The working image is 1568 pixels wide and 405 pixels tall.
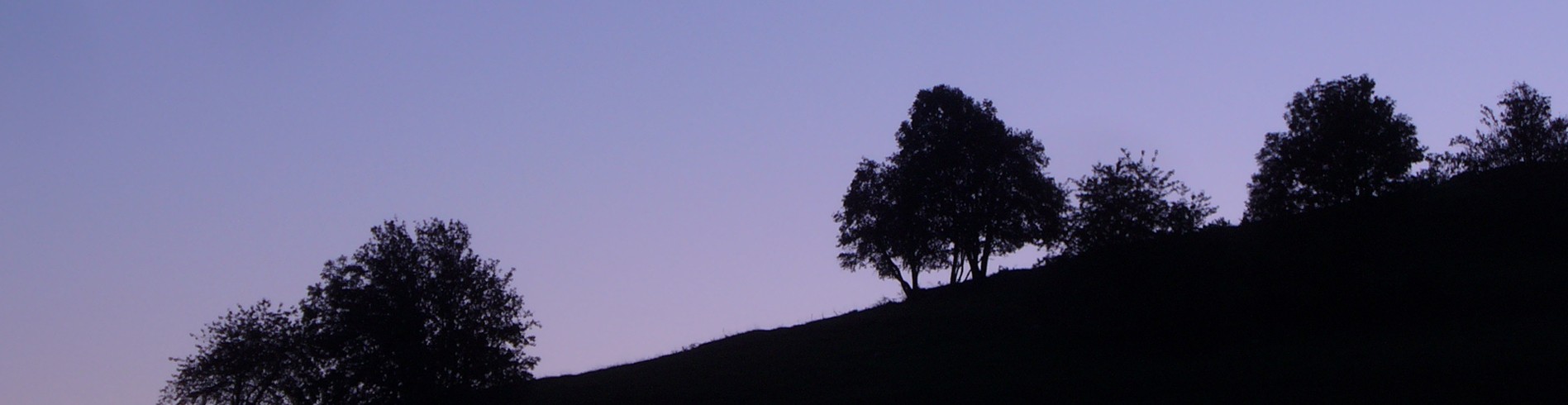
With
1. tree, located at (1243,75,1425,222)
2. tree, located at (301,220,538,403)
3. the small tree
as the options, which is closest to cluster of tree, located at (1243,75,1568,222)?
tree, located at (1243,75,1425,222)

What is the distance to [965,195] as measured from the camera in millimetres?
82812

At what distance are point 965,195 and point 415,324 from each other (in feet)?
126

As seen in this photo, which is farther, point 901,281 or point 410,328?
point 901,281

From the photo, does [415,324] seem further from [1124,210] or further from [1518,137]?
[1518,137]

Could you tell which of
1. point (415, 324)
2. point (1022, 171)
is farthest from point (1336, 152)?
point (415, 324)

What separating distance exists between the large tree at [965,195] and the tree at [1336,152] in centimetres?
1361

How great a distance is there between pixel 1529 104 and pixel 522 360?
78.1 m

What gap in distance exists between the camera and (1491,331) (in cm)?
4962

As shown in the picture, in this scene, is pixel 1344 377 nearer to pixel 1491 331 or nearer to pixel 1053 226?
pixel 1491 331

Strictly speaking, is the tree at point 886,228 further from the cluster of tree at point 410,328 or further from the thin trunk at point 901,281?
the cluster of tree at point 410,328

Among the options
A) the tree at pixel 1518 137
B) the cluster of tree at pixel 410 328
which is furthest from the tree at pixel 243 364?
the tree at pixel 1518 137

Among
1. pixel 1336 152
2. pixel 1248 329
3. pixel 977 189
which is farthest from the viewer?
pixel 977 189

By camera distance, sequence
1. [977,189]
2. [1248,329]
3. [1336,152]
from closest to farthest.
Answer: [1248,329]
[1336,152]
[977,189]

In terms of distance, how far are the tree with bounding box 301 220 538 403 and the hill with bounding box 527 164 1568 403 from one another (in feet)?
20.0
